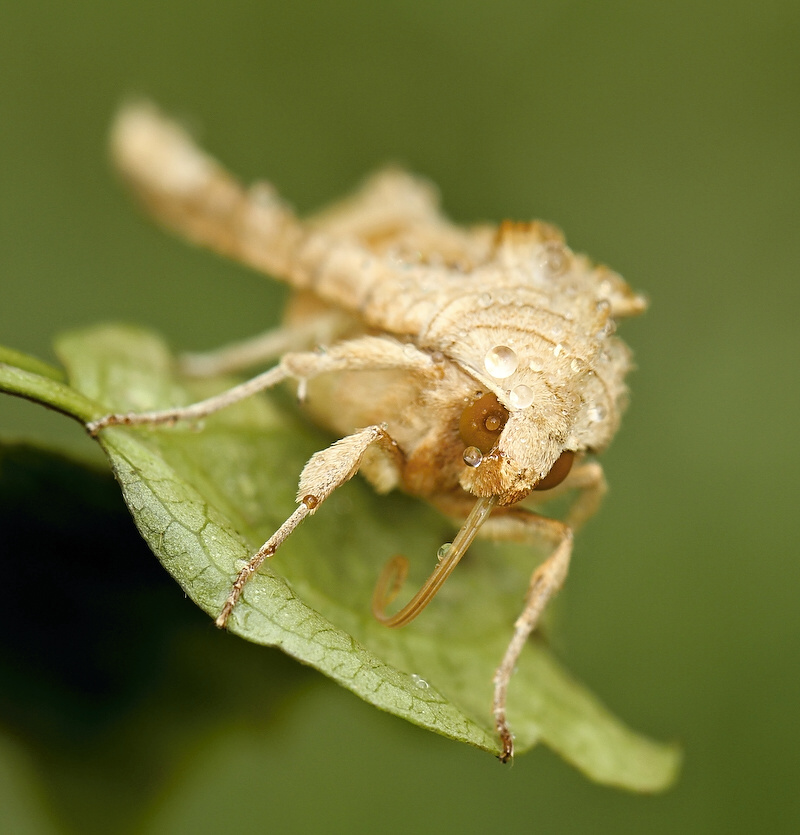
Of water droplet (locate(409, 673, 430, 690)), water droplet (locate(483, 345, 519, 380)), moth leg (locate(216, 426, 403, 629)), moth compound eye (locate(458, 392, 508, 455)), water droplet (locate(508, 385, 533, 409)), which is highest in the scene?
water droplet (locate(483, 345, 519, 380))

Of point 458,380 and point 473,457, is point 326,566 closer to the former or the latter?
point 473,457

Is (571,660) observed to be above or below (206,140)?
below

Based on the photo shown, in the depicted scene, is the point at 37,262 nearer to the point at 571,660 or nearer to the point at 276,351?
the point at 276,351

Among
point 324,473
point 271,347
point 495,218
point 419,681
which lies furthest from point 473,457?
point 495,218

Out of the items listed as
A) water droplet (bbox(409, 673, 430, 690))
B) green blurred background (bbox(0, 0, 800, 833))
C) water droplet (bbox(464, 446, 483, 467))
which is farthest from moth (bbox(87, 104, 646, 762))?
green blurred background (bbox(0, 0, 800, 833))

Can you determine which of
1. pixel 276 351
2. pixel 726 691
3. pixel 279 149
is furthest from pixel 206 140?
pixel 726 691

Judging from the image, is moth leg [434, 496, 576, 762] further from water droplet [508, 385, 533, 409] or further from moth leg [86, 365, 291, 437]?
moth leg [86, 365, 291, 437]
